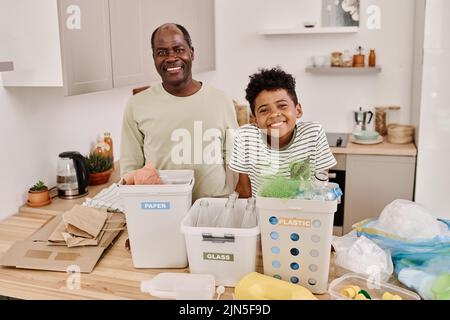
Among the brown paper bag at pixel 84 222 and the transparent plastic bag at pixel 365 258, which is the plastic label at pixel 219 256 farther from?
the brown paper bag at pixel 84 222

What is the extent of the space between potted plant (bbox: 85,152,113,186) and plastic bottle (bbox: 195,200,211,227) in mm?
1037

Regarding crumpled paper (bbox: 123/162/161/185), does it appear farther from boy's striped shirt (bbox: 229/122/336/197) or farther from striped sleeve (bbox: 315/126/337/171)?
striped sleeve (bbox: 315/126/337/171)

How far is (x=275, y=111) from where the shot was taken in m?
1.33

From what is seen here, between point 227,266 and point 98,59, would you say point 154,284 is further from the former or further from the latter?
point 98,59

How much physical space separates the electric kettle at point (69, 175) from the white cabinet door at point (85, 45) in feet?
1.17

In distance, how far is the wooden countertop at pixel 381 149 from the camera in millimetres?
2674

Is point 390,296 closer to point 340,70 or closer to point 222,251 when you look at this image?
point 222,251

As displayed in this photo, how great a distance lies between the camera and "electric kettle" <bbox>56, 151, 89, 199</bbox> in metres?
1.92

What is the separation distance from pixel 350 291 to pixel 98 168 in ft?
4.68

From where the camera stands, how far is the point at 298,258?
1060mm

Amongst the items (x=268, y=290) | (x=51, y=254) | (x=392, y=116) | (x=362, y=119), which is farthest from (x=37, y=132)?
(x=392, y=116)

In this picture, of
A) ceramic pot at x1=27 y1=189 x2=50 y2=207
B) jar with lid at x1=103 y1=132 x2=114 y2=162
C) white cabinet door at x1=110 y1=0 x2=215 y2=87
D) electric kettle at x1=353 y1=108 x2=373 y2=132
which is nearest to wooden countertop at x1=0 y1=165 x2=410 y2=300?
ceramic pot at x1=27 y1=189 x2=50 y2=207

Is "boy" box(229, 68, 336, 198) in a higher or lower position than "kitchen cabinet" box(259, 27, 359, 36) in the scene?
lower
